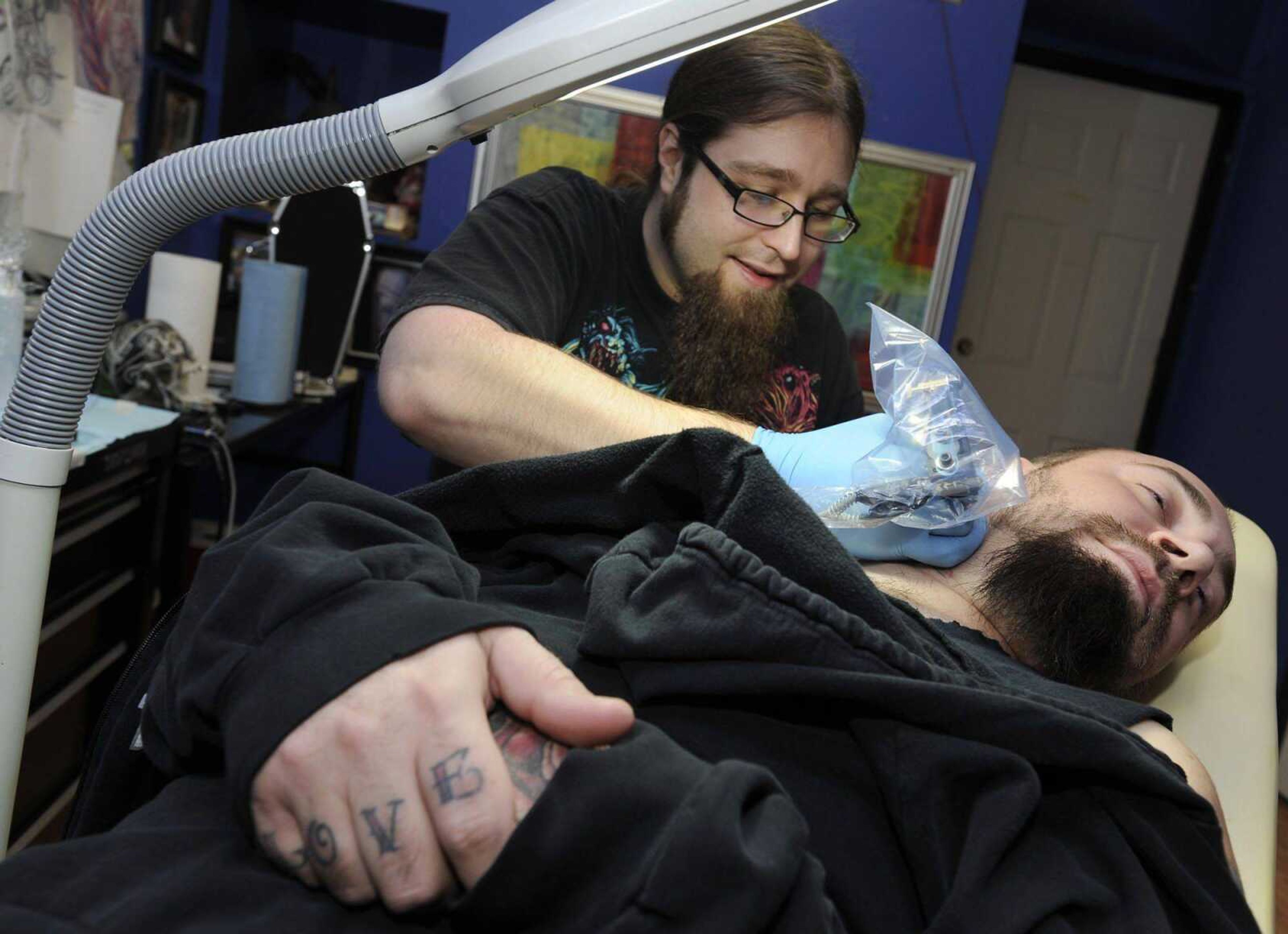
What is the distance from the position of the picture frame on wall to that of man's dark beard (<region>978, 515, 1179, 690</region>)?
1966mm

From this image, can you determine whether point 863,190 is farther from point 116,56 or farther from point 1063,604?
point 1063,604

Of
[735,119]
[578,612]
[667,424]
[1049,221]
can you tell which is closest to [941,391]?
[667,424]

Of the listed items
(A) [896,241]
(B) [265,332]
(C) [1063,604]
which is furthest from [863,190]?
(C) [1063,604]

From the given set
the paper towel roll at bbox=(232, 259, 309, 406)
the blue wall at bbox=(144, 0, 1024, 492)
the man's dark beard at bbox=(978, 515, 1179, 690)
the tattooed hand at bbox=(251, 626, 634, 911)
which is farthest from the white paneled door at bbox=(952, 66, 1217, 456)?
the tattooed hand at bbox=(251, 626, 634, 911)

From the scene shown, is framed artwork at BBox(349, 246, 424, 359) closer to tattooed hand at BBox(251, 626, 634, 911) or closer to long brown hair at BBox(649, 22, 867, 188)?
long brown hair at BBox(649, 22, 867, 188)

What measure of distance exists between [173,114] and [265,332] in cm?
95

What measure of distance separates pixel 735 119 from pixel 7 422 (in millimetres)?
1033

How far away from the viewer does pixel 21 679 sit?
610mm

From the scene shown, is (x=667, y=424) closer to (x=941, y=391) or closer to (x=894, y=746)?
(x=941, y=391)

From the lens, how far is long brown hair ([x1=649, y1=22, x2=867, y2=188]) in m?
1.37

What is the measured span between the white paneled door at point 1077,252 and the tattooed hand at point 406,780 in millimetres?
4172

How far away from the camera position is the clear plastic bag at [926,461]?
94 cm

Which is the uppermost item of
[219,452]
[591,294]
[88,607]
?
[591,294]

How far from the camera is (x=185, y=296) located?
2227 mm
